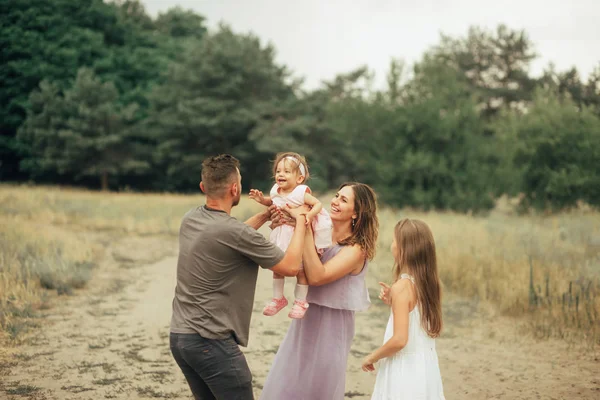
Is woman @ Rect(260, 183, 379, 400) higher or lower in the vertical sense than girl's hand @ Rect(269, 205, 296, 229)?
lower

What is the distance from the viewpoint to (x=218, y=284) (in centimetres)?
307

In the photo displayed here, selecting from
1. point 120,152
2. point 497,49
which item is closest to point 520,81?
point 497,49

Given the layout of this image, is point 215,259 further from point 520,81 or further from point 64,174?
point 520,81

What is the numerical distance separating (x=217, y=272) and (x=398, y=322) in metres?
1.07

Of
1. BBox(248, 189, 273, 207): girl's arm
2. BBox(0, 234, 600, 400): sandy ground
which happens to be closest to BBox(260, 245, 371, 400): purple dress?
BBox(248, 189, 273, 207): girl's arm

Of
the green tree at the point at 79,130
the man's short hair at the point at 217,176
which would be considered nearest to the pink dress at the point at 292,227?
the man's short hair at the point at 217,176

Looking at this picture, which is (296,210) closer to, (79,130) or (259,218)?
(259,218)

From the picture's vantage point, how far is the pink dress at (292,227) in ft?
11.8

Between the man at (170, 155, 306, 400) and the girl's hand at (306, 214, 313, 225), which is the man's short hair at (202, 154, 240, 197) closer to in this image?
the man at (170, 155, 306, 400)

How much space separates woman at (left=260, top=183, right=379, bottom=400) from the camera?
11.0 feet

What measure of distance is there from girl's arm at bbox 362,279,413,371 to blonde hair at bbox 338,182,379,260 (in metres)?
0.29

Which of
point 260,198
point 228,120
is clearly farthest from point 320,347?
point 228,120

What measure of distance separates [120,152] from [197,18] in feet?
60.9

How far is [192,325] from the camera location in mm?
3023
